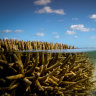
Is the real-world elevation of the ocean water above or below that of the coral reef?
below

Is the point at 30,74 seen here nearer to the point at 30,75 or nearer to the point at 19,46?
the point at 30,75

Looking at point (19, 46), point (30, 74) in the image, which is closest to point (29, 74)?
point (30, 74)

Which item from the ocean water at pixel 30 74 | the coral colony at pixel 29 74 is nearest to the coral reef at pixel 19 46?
the coral colony at pixel 29 74

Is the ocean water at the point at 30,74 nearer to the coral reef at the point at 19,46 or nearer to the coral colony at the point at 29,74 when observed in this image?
the coral colony at the point at 29,74

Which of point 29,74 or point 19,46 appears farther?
point 19,46

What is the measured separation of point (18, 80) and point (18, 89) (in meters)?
0.17

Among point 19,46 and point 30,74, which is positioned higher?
point 19,46

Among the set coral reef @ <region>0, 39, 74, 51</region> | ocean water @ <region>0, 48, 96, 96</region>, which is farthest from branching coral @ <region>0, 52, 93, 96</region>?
coral reef @ <region>0, 39, 74, 51</region>

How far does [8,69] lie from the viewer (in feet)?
6.72

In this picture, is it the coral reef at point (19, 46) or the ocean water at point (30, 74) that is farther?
the coral reef at point (19, 46)

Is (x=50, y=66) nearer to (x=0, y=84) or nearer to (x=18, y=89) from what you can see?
(x=18, y=89)

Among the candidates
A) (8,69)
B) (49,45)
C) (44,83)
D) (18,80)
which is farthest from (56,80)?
(49,45)

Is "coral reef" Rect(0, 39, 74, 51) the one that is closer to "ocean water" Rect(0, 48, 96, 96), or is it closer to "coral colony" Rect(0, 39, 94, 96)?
"coral colony" Rect(0, 39, 94, 96)

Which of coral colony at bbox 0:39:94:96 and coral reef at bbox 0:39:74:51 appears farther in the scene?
coral reef at bbox 0:39:74:51
